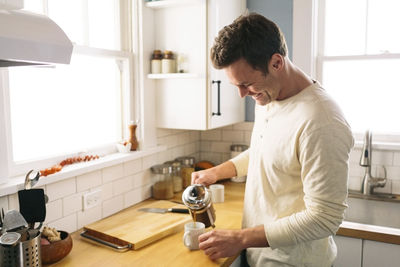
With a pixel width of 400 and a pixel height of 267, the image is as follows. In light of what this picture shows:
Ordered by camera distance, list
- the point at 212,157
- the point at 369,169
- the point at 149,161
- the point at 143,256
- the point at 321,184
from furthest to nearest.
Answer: the point at 212,157 → the point at 369,169 → the point at 149,161 → the point at 143,256 → the point at 321,184

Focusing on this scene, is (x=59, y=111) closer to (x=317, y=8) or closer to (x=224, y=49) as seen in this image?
(x=224, y=49)

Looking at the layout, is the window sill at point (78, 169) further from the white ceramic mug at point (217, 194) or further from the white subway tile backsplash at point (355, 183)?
the white subway tile backsplash at point (355, 183)

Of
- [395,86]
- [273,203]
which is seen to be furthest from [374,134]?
[273,203]

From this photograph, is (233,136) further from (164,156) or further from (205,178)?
(205,178)

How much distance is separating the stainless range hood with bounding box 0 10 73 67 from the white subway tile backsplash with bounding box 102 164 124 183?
0.95 m

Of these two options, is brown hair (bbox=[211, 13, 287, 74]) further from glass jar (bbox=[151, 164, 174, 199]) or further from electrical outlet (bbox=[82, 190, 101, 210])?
glass jar (bbox=[151, 164, 174, 199])

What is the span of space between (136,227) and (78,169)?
0.39m

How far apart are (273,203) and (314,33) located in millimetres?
1576

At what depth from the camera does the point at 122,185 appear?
216 cm

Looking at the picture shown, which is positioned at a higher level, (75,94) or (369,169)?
(75,94)

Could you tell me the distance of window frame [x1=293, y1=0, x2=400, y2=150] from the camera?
2.54 metres

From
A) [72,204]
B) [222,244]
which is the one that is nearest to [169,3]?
[72,204]

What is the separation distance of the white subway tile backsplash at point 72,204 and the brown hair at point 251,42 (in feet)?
3.29

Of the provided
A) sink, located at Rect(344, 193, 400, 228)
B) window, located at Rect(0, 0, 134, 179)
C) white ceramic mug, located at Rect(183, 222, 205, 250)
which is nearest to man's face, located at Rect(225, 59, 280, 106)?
white ceramic mug, located at Rect(183, 222, 205, 250)
